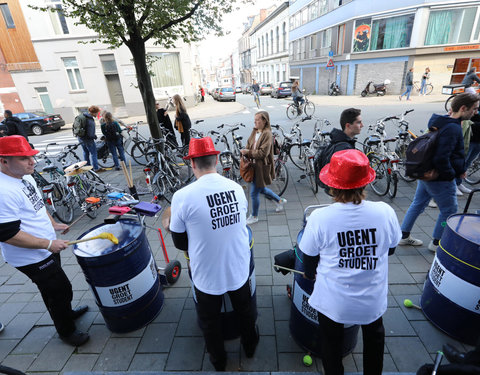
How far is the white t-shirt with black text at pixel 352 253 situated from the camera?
1.75 m

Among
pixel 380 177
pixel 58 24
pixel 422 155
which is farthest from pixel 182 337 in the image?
pixel 58 24

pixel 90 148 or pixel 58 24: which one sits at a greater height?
pixel 58 24

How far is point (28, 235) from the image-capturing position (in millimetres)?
2371

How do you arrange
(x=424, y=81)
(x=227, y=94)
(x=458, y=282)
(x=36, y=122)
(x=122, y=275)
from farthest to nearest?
(x=227, y=94)
(x=424, y=81)
(x=36, y=122)
(x=122, y=275)
(x=458, y=282)

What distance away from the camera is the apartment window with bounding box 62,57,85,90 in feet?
62.2

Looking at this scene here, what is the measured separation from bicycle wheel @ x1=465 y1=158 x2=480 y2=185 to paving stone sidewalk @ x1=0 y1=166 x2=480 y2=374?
3382 millimetres

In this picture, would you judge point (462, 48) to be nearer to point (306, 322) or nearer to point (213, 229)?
point (306, 322)

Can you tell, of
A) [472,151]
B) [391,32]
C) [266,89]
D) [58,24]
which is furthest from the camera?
[266,89]

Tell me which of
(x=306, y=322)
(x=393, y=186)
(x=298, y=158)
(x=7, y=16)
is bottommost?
(x=298, y=158)

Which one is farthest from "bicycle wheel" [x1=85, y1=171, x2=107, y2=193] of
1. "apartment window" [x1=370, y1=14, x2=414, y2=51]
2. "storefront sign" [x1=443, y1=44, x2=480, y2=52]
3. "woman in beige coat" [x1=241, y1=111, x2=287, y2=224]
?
"storefront sign" [x1=443, y1=44, x2=480, y2=52]

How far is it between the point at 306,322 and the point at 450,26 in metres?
27.3

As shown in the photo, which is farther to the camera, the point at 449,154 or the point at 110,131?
the point at 110,131

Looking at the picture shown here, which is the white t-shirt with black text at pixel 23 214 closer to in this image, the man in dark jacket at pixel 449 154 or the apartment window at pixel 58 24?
the man in dark jacket at pixel 449 154

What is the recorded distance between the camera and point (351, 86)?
2545cm
